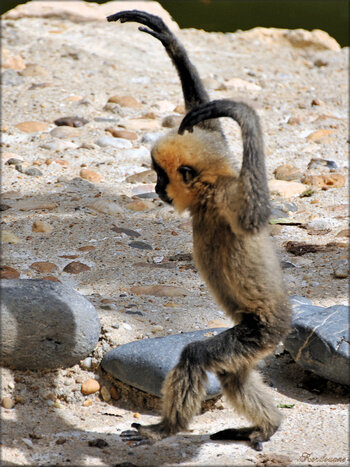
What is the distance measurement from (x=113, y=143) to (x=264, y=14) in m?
15.8

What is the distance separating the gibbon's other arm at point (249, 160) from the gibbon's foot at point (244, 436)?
5.32ft

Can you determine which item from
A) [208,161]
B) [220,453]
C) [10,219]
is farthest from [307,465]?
[10,219]

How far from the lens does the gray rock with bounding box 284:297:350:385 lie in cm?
530

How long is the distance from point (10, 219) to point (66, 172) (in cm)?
156

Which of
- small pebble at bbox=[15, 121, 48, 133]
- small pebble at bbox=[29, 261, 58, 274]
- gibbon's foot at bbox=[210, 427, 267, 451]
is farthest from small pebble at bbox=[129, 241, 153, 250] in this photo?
small pebble at bbox=[15, 121, 48, 133]

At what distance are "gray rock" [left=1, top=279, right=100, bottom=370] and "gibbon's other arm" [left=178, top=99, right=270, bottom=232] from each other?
1.77m

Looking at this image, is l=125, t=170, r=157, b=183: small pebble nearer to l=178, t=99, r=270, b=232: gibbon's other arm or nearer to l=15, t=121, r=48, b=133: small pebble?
l=15, t=121, r=48, b=133: small pebble

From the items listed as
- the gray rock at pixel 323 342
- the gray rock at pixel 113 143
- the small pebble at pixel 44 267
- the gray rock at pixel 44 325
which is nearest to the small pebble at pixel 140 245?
the small pebble at pixel 44 267

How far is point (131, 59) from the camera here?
1291cm

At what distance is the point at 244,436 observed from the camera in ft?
15.8

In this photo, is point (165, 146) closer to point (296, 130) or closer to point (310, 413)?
point (310, 413)

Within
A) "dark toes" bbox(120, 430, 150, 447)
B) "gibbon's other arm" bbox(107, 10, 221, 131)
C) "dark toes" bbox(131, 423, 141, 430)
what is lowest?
"dark toes" bbox(120, 430, 150, 447)

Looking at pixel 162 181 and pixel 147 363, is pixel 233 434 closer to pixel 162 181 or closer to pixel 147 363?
pixel 147 363

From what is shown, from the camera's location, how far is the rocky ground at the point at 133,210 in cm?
491
